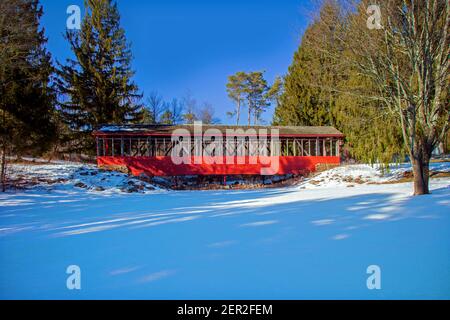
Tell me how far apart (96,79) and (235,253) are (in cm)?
2705

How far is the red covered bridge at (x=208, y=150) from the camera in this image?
63.6ft

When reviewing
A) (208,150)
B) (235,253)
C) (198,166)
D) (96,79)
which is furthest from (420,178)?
(96,79)

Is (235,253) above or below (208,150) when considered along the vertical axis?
below

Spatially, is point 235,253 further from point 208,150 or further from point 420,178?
point 208,150

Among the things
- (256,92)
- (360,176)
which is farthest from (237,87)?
(360,176)

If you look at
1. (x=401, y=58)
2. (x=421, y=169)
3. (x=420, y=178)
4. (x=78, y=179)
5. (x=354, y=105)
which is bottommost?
(x=78, y=179)

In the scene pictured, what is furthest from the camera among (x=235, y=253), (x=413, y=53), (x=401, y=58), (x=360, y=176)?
(x=360, y=176)

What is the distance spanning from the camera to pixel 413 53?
882 cm

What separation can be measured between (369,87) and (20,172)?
67.0ft

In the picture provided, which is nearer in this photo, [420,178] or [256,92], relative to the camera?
[420,178]

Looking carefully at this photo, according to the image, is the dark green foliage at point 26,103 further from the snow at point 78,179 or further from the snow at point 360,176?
the snow at point 360,176

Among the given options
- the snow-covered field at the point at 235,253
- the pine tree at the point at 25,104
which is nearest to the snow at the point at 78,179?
the pine tree at the point at 25,104

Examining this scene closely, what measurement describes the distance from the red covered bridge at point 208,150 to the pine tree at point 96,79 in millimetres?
5267

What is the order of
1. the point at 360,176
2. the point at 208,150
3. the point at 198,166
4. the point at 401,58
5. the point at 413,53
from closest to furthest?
the point at 413,53, the point at 401,58, the point at 360,176, the point at 198,166, the point at 208,150
